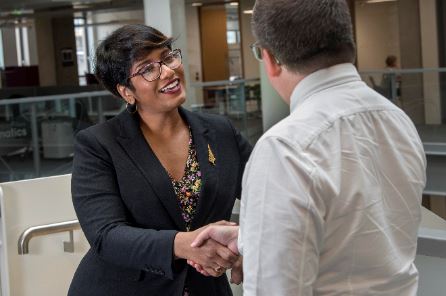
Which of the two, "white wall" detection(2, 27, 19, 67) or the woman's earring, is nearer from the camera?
the woman's earring

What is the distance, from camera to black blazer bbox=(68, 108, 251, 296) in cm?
171

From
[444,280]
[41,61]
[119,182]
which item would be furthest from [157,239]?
[41,61]

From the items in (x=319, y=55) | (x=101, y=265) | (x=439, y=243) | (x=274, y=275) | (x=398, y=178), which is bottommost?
(x=439, y=243)

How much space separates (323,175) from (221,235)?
53cm

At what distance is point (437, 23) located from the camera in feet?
24.3

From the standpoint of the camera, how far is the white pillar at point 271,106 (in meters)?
3.86

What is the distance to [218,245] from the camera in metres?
1.62

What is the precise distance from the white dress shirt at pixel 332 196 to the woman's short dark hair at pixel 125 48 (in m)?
0.76

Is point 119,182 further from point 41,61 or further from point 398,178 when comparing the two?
point 41,61

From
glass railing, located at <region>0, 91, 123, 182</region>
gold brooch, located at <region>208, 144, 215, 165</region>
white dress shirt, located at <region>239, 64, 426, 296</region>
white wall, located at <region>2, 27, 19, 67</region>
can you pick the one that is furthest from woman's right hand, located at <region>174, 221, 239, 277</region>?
white wall, located at <region>2, 27, 19, 67</region>

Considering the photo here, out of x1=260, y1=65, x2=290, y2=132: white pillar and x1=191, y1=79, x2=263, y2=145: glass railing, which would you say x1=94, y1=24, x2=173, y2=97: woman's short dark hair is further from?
x1=191, y1=79, x2=263, y2=145: glass railing

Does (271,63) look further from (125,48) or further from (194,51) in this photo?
(194,51)

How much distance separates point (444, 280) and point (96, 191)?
155cm

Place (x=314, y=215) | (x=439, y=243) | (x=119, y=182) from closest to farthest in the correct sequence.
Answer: (x=314, y=215)
(x=119, y=182)
(x=439, y=243)
